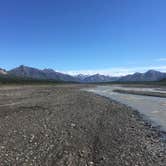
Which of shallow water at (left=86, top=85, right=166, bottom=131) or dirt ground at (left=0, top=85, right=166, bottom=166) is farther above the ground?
dirt ground at (left=0, top=85, right=166, bottom=166)

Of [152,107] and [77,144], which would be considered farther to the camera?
[152,107]

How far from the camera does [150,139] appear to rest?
13641 mm

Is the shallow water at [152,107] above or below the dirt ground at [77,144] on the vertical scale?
below

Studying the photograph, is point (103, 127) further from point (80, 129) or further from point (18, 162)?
point (18, 162)

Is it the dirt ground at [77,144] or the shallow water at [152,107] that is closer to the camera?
the dirt ground at [77,144]

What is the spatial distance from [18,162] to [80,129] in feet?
22.2

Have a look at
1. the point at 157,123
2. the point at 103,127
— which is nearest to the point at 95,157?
the point at 103,127

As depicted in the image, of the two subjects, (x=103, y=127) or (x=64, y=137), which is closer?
(x=64, y=137)

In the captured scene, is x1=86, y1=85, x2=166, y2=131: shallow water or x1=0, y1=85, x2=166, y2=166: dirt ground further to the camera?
x1=86, y1=85, x2=166, y2=131: shallow water

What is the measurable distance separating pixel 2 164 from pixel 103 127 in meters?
8.86

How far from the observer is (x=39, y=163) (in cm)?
936

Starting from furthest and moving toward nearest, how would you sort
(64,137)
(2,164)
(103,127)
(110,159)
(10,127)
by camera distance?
(103,127) < (10,127) < (64,137) < (110,159) < (2,164)

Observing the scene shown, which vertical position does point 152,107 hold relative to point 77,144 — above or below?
below

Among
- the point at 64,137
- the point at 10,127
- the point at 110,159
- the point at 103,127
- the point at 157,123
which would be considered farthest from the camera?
the point at 157,123
